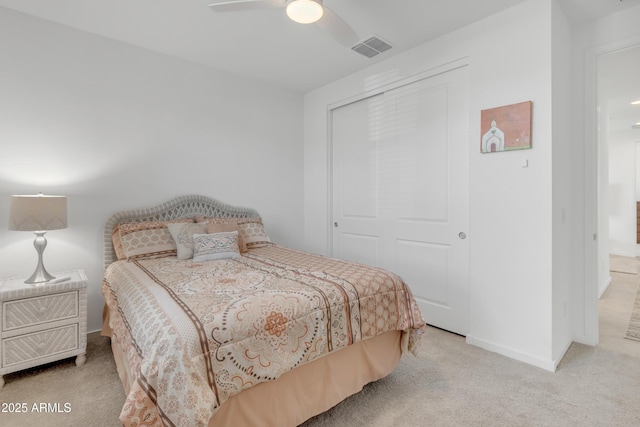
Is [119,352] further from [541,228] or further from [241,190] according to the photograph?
[541,228]

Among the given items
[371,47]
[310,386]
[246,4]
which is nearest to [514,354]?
[310,386]

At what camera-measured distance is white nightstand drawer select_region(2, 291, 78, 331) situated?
1994mm

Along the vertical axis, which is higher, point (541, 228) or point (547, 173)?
point (547, 173)

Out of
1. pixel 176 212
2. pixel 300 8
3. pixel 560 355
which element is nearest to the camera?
pixel 300 8

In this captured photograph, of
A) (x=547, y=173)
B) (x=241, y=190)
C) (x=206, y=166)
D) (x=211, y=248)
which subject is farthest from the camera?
(x=241, y=190)

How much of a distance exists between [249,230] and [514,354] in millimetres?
2514

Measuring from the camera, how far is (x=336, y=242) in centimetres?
388

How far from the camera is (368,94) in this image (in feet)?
11.1

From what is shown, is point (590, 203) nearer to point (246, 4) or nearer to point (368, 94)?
point (368, 94)

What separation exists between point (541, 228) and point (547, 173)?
38cm

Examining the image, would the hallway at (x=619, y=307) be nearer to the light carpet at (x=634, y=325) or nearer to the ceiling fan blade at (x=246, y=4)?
the light carpet at (x=634, y=325)

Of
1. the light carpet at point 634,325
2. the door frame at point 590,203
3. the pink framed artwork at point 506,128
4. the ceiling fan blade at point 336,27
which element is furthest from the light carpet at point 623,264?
the ceiling fan blade at point 336,27

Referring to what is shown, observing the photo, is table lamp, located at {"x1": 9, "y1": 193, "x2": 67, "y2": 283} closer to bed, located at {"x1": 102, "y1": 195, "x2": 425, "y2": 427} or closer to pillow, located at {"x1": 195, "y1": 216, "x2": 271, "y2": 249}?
bed, located at {"x1": 102, "y1": 195, "x2": 425, "y2": 427}

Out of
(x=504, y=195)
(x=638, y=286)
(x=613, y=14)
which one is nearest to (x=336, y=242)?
(x=504, y=195)
